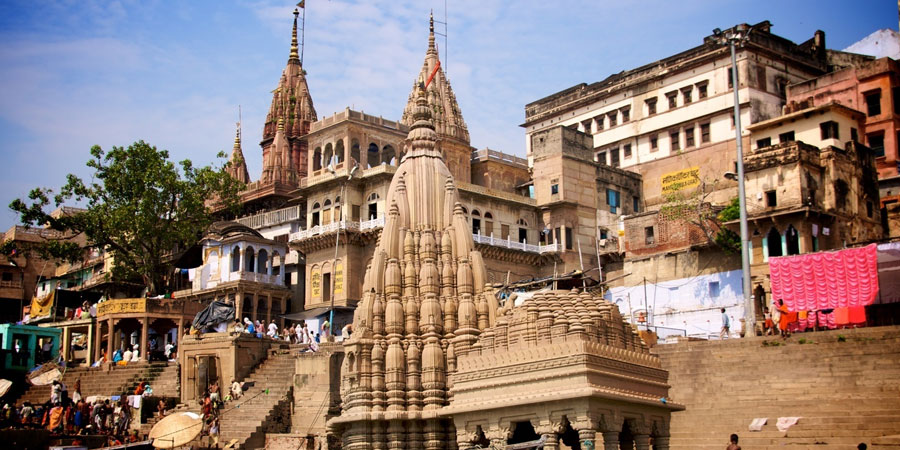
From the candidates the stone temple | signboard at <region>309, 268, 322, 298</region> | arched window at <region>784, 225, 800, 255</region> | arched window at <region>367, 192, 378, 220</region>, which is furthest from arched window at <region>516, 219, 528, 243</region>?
the stone temple

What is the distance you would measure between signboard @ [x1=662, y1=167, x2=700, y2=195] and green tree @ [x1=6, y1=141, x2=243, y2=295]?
20771 mm

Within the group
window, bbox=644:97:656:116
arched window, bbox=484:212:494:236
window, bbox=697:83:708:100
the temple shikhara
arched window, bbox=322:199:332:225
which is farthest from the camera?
window, bbox=644:97:656:116

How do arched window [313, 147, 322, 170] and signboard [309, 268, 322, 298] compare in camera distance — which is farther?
arched window [313, 147, 322, 170]

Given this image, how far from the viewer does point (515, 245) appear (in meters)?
43.4

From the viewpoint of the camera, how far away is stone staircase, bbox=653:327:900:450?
70.4 feet

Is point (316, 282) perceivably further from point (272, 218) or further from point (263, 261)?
point (272, 218)

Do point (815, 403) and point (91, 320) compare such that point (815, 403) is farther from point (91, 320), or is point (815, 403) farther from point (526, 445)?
point (91, 320)

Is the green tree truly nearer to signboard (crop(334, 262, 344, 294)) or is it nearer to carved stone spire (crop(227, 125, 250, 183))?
signboard (crop(334, 262, 344, 294))

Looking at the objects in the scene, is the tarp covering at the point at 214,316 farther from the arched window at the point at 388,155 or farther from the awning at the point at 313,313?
the arched window at the point at 388,155

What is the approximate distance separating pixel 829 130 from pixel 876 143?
4.60 metres

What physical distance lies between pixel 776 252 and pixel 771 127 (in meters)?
8.33

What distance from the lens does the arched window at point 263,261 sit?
43656mm

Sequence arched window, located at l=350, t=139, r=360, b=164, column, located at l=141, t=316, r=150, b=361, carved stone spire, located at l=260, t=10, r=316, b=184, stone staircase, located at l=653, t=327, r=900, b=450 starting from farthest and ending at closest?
1. carved stone spire, located at l=260, t=10, r=316, b=184
2. arched window, located at l=350, t=139, r=360, b=164
3. column, located at l=141, t=316, r=150, b=361
4. stone staircase, located at l=653, t=327, r=900, b=450

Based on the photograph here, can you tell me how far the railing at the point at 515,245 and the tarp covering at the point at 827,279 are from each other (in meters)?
15.1
